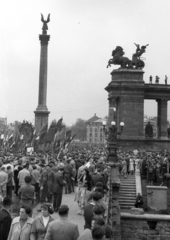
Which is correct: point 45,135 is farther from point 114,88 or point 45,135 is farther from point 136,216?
point 114,88

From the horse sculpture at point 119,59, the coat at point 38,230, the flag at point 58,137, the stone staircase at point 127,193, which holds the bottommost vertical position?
the stone staircase at point 127,193

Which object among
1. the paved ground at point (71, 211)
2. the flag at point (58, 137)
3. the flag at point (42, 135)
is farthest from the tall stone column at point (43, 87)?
the paved ground at point (71, 211)

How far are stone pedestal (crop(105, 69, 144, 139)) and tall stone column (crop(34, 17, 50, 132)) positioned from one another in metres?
9.46

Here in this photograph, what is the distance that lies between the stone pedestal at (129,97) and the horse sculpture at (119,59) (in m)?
1.37

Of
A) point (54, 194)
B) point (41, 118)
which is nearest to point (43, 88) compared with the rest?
point (41, 118)

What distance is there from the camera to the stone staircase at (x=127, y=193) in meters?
26.2

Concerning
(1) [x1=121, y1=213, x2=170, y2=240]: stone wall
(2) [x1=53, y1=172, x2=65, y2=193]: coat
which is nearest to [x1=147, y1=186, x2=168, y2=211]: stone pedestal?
(1) [x1=121, y1=213, x2=170, y2=240]: stone wall

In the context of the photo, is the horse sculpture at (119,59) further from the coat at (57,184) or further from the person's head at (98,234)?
the person's head at (98,234)

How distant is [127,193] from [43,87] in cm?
2468

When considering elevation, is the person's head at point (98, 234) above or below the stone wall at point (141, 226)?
above

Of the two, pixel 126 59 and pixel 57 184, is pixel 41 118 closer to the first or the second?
pixel 126 59

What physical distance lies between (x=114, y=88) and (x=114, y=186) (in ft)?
107

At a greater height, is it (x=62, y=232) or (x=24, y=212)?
(x=24, y=212)

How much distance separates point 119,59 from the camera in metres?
53.7
